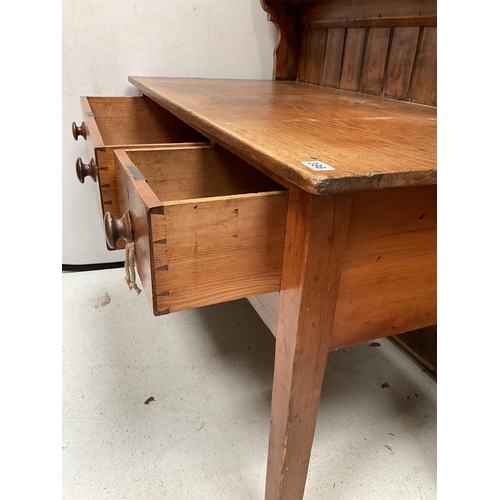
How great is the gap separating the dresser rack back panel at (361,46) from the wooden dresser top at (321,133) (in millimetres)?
61

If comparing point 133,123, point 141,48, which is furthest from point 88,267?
point 141,48

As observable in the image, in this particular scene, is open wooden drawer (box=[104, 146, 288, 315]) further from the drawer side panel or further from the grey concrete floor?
the grey concrete floor

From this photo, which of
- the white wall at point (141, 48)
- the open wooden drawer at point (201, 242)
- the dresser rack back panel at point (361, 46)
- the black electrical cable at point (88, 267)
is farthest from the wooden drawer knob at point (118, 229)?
the black electrical cable at point (88, 267)

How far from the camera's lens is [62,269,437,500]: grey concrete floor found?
88 cm

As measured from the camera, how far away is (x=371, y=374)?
1200 mm

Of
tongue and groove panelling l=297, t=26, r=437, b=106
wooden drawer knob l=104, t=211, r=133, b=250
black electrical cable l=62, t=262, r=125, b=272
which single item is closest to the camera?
wooden drawer knob l=104, t=211, r=133, b=250

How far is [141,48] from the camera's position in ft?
4.76

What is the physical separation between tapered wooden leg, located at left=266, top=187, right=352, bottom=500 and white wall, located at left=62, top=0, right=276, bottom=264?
1.16m

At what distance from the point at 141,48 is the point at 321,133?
1.07 m

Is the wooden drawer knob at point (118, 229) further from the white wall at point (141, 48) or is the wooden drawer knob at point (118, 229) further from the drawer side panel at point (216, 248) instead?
the white wall at point (141, 48)

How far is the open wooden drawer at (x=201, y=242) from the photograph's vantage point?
0.51 metres

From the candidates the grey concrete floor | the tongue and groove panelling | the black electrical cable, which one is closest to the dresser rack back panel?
the tongue and groove panelling
